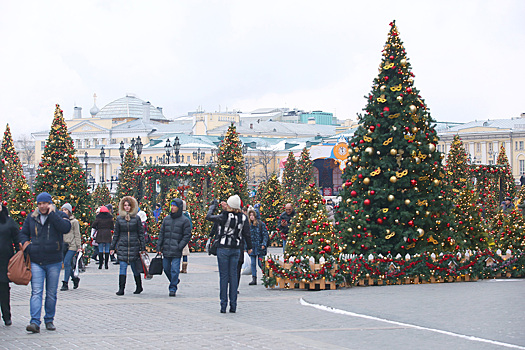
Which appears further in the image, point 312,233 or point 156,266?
point 312,233

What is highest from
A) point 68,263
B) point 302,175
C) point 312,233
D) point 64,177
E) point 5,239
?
point 302,175

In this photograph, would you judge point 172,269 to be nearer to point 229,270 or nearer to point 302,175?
point 229,270

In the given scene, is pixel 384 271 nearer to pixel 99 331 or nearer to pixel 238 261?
pixel 238 261

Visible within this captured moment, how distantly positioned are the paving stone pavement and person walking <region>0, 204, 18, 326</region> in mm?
253

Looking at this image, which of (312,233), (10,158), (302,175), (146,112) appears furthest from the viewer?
(146,112)

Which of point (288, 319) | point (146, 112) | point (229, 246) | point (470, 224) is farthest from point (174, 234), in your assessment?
point (146, 112)

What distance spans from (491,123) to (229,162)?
Answer: 76.2 meters

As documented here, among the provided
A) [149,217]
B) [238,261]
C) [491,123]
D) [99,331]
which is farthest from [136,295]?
[491,123]

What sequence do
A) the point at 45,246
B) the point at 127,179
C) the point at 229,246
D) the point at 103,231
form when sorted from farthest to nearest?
1. the point at 127,179
2. the point at 103,231
3. the point at 229,246
4. the point at 45,246

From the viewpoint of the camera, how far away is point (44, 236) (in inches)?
366

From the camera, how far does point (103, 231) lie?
62.2 feet

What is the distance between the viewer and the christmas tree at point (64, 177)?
20344 mm

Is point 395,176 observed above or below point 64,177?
below

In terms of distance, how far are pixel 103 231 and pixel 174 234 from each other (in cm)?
630
